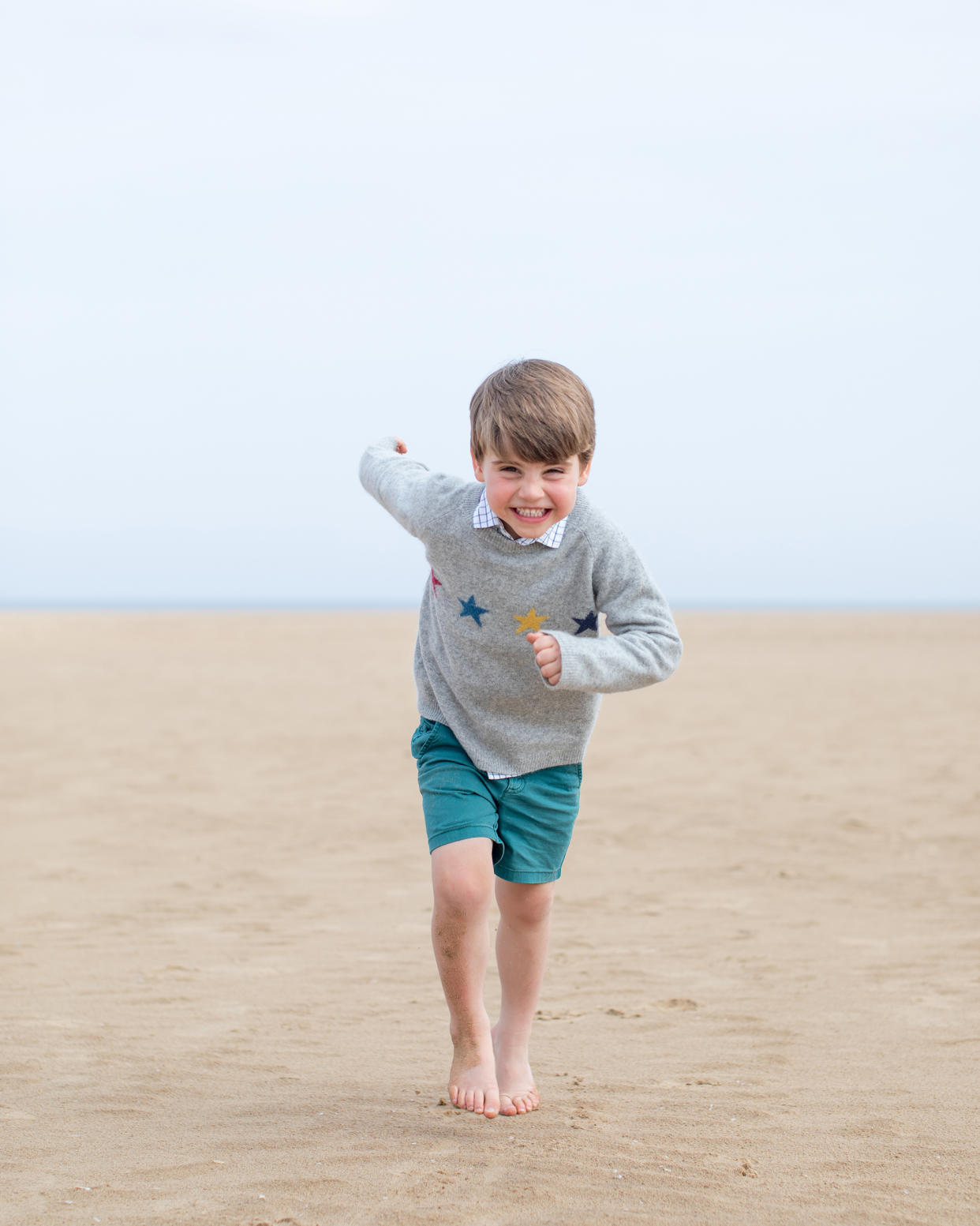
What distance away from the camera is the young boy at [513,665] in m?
2.77

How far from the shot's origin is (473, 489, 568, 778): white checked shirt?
2846 mm

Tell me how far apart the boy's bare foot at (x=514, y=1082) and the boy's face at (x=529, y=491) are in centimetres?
125

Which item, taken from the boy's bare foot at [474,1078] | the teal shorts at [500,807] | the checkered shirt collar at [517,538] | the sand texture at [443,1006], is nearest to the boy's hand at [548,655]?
the checkered shirt collar at [517,538]

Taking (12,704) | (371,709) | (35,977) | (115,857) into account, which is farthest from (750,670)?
(35,977)

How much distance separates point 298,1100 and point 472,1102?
17.1 inches

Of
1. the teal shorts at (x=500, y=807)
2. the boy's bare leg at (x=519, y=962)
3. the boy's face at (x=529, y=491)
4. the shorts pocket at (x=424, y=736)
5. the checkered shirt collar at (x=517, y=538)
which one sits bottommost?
the boy's bare leg at (x=519, y=962)

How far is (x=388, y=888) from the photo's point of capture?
18.2ft

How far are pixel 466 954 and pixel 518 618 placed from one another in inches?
29.8

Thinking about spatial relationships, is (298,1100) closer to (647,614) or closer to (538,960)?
(538,960)

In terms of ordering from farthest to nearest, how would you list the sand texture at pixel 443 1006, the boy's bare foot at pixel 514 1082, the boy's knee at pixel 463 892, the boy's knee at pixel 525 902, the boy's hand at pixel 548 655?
the boy's knee at pixel 525 902 → the boy's bare foot at pixel 514 1082 → the boy's knee at pixel 463 892 → the boy's hand at pixel 548 655 → the sand texture at pixel 443 1006

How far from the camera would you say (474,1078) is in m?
2.85

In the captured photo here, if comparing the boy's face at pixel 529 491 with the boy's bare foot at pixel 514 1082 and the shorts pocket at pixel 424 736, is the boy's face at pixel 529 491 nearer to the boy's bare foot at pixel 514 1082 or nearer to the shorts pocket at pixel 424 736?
the shorts pocket at pixel 424 736

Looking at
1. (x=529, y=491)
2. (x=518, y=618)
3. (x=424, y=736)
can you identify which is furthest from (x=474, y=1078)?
(x=529, y=491)

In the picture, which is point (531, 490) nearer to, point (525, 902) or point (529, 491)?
point (529, 491)
